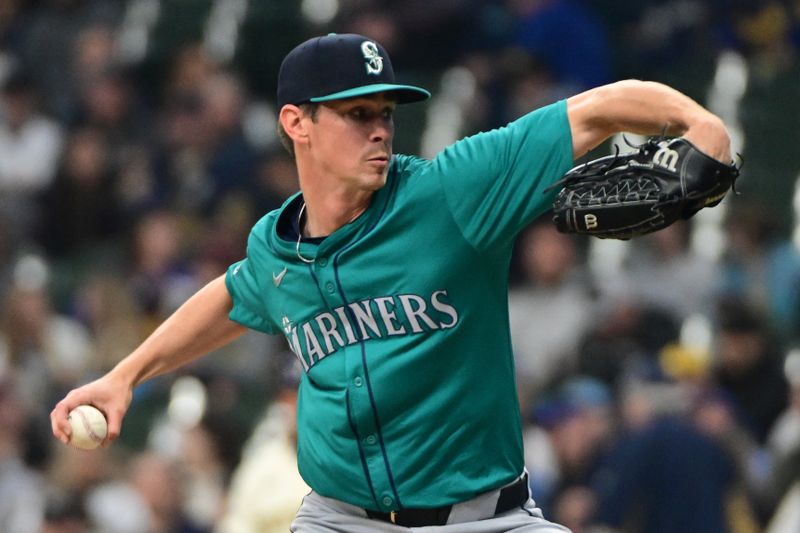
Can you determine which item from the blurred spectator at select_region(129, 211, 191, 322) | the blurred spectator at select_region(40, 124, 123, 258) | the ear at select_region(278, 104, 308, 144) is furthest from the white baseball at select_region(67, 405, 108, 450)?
the blurred spectator at select_region(40, 124, 123, 258)

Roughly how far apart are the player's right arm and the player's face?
0.65 metres

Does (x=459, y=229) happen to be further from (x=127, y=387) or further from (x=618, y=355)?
(x=618, y=355)

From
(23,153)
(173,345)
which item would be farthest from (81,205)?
(173,345)

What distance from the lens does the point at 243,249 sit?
32.9 ft

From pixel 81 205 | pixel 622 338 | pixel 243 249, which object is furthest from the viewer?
pixel 81 205

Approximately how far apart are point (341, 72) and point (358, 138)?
174 mm

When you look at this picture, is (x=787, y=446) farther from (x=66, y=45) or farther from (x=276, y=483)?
(x=66, y=45)

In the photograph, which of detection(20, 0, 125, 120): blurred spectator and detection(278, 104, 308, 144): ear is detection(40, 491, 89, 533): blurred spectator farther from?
detection(20, 0, 125, 120): blurred spectator

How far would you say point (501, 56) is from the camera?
11023 mm

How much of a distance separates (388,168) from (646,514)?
3.33 metres

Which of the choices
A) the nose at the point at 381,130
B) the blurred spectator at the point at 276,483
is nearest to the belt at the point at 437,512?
the nose at the point at 381,130

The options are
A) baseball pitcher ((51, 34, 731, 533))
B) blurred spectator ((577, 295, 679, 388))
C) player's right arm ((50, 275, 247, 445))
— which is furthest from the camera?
blurred spectator ((577, 295, 679, 388))

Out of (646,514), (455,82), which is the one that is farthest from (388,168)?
(455,82)

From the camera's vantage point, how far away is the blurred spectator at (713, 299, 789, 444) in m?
7.91
